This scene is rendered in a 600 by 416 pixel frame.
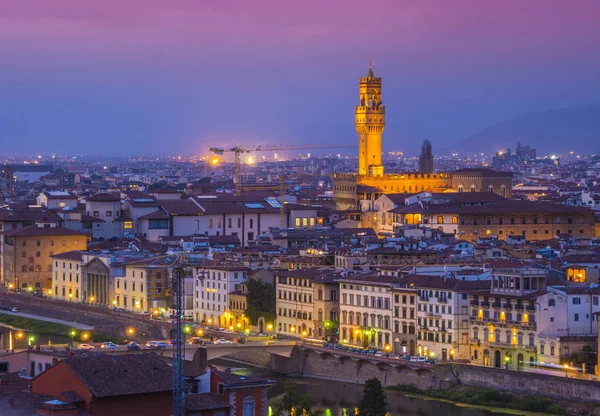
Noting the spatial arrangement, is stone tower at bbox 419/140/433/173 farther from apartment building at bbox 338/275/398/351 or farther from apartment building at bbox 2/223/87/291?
apartment building at bbox 338/275/398/351

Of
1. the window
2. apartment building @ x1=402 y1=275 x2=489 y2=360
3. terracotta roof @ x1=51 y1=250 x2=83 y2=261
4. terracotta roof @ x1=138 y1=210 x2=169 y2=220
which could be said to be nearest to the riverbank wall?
apartment building @ x1=402 y1=275 x2=489 y2=360

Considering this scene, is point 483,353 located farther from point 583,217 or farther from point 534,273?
point 583,217

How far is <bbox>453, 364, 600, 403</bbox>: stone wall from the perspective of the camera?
33.9m

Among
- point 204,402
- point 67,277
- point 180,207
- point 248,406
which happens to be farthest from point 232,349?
point 180,207

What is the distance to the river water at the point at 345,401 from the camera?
115ft

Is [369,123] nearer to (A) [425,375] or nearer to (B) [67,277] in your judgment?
(B) [67,277]

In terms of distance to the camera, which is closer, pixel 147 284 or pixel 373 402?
pixel 373 402

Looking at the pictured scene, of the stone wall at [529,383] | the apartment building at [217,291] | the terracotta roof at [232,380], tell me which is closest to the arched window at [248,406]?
the terracotta roof at [232,380]

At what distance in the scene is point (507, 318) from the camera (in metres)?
37.7

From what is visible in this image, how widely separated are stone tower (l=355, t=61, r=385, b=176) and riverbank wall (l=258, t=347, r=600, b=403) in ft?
120

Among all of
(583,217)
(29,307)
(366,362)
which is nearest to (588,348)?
(366,362)

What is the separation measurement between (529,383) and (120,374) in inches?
501

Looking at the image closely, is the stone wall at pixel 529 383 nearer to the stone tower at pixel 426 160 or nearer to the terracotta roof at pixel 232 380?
the terracotta roof at pixel 232 380

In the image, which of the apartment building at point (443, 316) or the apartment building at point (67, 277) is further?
the apartment building at point (67, 277)
